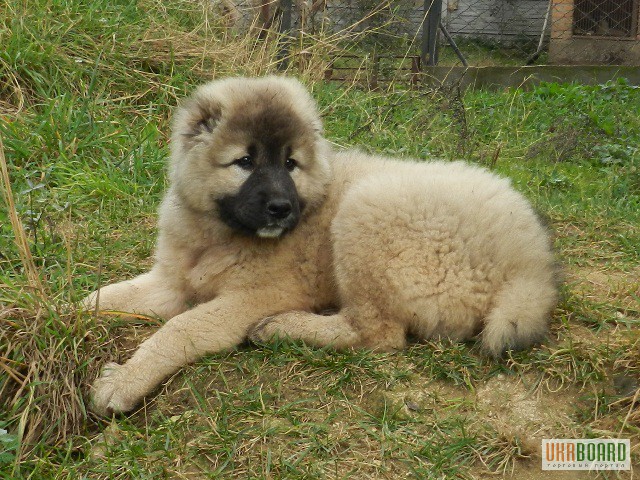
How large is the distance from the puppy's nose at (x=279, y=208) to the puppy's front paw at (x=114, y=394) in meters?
1.00

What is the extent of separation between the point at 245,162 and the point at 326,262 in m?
0.66

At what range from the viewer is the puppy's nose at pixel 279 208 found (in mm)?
3623

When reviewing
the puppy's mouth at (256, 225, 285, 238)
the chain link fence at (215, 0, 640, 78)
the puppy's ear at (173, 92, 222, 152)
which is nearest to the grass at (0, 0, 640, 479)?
the puppy's mouth at (256, 225, 285, 238)

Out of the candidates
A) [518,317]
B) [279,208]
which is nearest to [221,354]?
[279,208]

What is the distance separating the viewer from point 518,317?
3.38 metres

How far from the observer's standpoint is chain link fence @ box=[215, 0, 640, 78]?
7.68m

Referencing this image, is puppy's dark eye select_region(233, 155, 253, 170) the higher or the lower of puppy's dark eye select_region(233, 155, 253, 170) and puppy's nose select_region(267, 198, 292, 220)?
the higher

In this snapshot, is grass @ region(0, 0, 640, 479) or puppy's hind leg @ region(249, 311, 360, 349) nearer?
grass @ region(0, 0, 640, 479)

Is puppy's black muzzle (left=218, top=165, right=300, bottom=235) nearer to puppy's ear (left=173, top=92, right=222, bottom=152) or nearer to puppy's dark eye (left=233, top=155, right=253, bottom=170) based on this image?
puppy's dark eye (left=233, top=155, right=253, bottom=170)

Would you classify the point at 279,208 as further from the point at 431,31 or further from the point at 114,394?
the point at 431,31

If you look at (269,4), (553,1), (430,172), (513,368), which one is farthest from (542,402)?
(553,1)

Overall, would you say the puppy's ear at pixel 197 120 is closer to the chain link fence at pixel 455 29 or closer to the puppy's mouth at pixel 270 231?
the puppy's mouth at pixel 270 231

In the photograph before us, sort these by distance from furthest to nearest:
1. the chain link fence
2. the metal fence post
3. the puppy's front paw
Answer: the metal fence post → the chain link fence → the puppy's front paw

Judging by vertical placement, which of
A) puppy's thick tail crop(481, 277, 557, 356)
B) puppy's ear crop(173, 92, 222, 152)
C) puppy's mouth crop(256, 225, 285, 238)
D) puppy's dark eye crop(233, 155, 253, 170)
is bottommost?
puppy's thick tail crop(481, 277, 557, 356)
